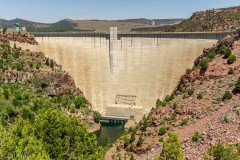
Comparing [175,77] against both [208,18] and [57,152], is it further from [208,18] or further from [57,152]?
[208,18]

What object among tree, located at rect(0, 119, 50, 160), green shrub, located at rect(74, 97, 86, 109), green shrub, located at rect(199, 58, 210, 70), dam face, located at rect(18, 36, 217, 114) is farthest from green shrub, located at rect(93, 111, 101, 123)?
tree, located at rect(0, 119, 50, 160)

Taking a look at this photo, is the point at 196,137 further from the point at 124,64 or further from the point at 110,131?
the point at 124,64

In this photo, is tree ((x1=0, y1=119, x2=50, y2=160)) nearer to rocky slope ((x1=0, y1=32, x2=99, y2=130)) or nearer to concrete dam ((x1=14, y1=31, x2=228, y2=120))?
rocky slope ((x1=0, y1=32, x2=99, y2=130))

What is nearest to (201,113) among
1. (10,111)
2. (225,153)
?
(225,153)

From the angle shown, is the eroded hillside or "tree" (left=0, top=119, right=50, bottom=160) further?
the eroded hillside

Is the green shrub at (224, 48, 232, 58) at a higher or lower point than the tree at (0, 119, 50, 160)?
higher

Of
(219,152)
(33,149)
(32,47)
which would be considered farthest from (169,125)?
(32,47)

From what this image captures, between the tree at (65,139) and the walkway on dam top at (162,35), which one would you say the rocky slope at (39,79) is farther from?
the tree at (65,139)
